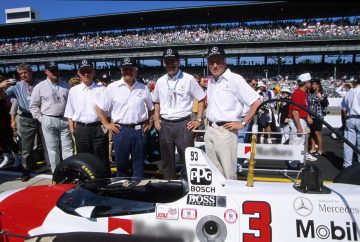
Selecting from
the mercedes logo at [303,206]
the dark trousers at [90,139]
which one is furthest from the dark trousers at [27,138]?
the mercedes logo at [303,206]

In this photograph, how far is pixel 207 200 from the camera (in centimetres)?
252

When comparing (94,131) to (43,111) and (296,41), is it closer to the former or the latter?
(43,111)

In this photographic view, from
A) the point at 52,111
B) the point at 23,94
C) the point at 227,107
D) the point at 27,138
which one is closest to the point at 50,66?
the point at 52,111

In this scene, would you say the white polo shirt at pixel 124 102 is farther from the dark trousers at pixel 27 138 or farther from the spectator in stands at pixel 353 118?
the spectator in stands at pixel 353 118

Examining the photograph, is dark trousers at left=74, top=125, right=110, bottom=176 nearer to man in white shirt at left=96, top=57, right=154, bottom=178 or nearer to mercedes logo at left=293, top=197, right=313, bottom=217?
man in white shirt at left=96, top=57, right=154, bottom=178

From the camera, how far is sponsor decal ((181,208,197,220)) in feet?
8.13

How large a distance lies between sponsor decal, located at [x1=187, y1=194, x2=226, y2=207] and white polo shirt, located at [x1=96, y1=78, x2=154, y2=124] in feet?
5.67

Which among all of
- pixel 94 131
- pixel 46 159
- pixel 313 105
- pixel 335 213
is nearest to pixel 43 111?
pixel 94 131

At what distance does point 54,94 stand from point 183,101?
6.94 feet

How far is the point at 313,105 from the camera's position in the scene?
6719mm

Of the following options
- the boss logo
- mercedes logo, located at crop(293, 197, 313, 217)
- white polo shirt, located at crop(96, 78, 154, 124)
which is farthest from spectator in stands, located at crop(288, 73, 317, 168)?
the boss logo

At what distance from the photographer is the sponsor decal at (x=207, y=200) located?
8.17 feet

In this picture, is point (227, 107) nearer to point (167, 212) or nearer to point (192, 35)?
point (167, 212)

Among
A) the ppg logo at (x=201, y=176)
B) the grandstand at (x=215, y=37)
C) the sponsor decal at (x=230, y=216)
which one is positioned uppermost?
the grandstand at (x=215, y=37)
